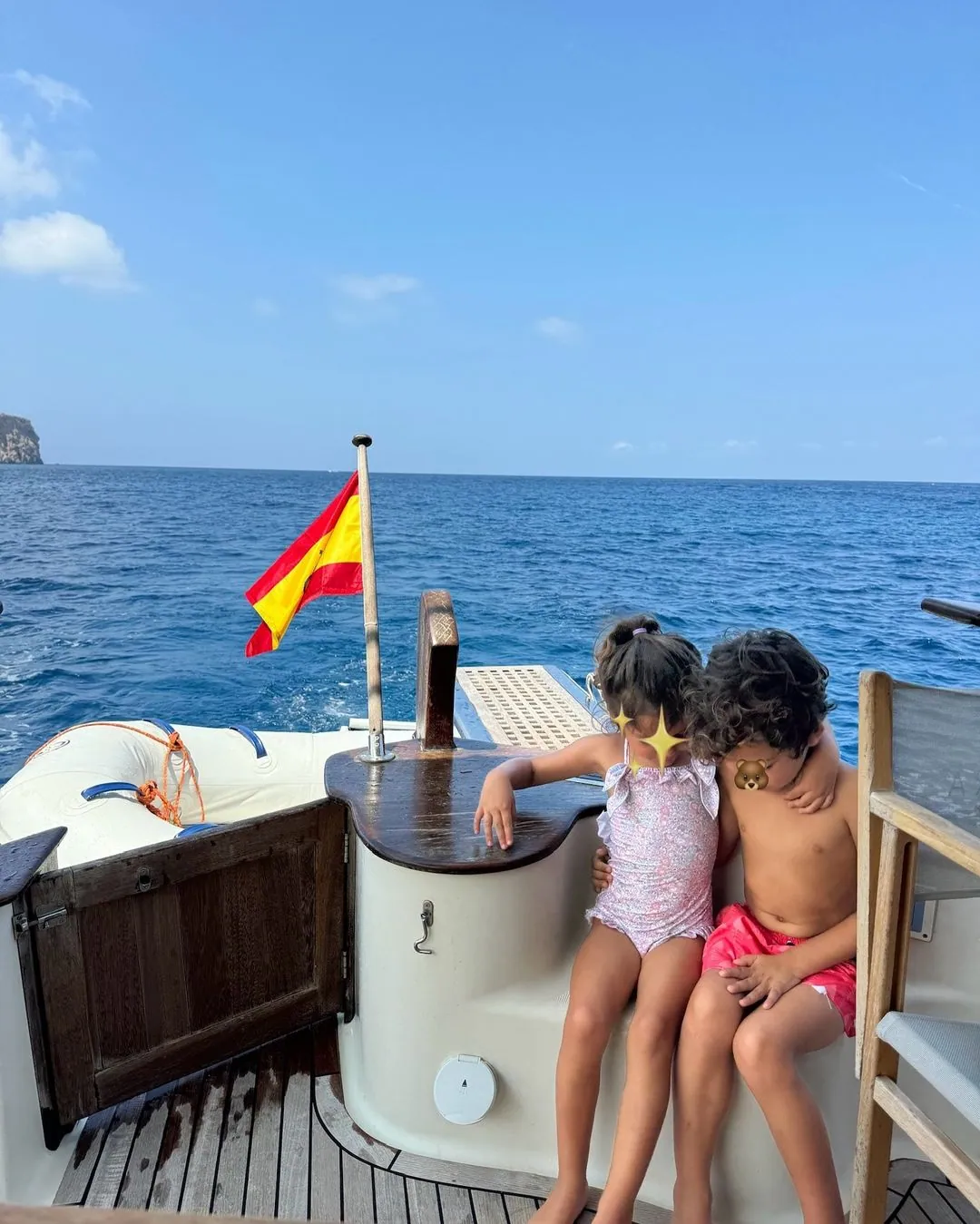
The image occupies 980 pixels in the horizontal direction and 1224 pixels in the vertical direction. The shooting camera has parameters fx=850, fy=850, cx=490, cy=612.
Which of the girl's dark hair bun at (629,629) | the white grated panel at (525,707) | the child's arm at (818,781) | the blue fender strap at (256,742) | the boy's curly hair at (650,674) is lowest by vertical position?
the white grated panel at (525,707)

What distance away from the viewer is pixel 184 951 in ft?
6.22

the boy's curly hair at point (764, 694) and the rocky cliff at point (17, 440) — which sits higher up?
the rocky cliff at point (17, 440)

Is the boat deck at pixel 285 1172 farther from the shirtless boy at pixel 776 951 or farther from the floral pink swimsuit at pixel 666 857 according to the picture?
the floral pink swimsuit at pixel 666 857

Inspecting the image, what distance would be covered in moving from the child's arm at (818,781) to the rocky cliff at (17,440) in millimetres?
111200

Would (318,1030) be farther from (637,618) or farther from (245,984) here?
(637,618)

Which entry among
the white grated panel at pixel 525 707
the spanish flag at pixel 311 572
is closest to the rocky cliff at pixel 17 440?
the white grated panel at pixel 525 707

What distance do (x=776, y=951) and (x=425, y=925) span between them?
0.69m

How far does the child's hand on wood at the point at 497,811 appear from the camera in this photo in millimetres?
1760

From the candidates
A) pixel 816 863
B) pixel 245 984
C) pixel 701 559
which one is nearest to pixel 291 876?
pixel 245 984

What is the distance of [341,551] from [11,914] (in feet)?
3.92

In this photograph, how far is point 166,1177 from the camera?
5.73 ft

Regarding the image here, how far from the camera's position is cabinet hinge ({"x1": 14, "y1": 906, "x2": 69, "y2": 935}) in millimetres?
1629

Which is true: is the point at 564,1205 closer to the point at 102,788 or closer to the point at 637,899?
the point at 637,899

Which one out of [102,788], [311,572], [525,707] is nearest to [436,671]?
[311,572]
